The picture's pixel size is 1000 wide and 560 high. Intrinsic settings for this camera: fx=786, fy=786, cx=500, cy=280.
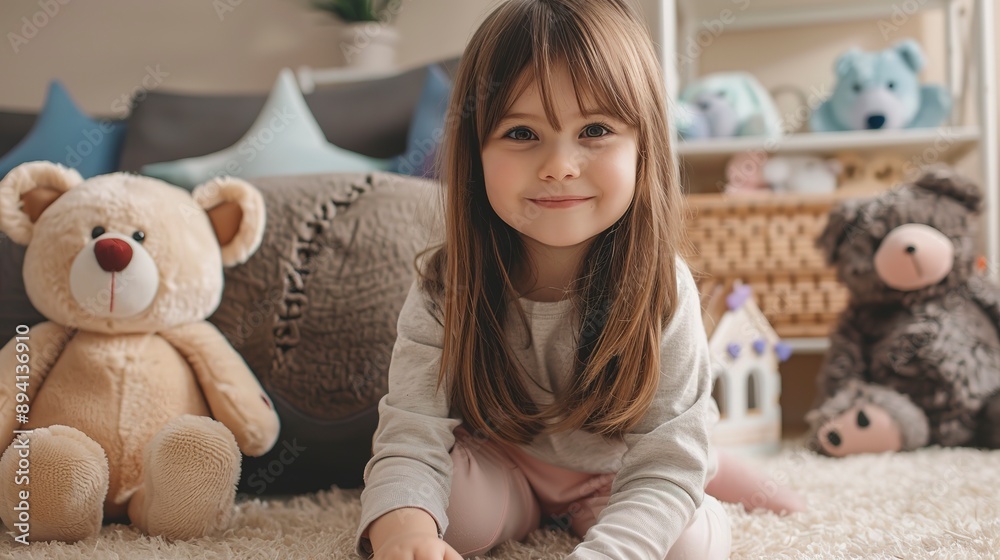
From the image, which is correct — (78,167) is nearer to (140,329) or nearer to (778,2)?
(140,329)

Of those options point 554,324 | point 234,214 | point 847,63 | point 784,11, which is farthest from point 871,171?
point 234,214

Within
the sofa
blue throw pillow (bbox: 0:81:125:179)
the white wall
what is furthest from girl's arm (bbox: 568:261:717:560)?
the white wall

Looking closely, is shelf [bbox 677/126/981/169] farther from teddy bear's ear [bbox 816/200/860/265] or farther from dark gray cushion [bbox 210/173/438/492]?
dark gray cushion [bbox 210/173/438/492]

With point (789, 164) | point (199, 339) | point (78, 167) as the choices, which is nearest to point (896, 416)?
point (789, 164)

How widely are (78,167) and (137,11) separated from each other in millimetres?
875

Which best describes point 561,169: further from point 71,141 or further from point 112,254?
point 71,141

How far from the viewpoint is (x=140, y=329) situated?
790mm

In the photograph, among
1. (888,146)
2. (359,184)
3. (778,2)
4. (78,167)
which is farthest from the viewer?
(778,2)

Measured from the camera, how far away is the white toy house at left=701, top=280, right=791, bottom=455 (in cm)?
127

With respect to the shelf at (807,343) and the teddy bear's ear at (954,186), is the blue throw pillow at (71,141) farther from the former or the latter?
the teddy bear's ear at (954,186)

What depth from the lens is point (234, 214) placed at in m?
0.87

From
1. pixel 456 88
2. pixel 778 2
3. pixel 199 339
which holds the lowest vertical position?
pixel 199 339

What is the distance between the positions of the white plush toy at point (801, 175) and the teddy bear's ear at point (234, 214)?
3.53 ft

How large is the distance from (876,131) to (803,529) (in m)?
0.99
